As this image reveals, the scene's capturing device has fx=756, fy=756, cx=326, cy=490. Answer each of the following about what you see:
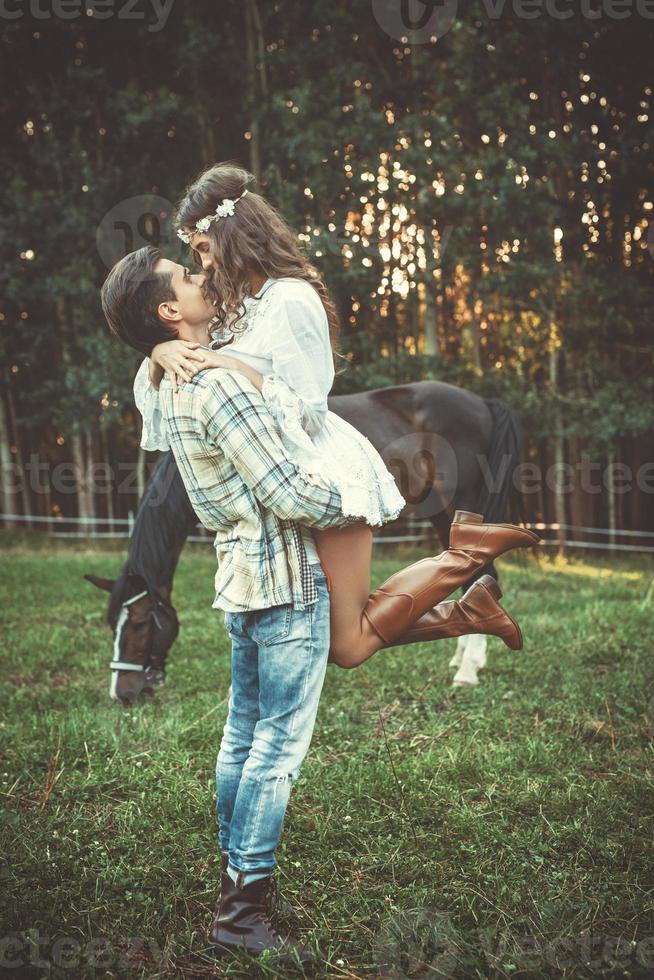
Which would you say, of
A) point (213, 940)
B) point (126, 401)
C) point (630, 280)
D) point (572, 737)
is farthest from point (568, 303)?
point (213, 940)

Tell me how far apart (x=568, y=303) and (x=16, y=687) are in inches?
343

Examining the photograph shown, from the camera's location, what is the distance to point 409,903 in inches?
85.2

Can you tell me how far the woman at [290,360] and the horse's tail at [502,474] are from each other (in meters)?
3.01

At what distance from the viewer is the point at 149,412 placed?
2.12m

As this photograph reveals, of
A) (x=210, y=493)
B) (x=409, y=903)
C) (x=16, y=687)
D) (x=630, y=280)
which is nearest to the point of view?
(x=210, y=493)

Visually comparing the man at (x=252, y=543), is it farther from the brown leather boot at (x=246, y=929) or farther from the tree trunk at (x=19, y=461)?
the tree trunk at (x=19, y=461)

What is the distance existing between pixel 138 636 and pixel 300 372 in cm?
270

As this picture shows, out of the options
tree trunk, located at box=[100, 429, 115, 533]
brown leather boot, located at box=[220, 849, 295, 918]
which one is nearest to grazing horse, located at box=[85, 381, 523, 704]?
brown leather boot, located at box=[220, 849, 295, 918]

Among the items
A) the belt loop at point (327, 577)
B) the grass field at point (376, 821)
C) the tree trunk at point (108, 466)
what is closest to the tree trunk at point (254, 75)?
the tree trunk at point (108, 466)

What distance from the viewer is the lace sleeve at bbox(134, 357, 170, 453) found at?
208 cm

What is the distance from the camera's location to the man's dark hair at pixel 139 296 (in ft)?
6.05

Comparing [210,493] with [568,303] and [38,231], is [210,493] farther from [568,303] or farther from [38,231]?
[38,231]

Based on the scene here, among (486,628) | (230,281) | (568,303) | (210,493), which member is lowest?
(486,628)

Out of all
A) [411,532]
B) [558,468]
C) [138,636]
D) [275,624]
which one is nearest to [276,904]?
[275,624]
